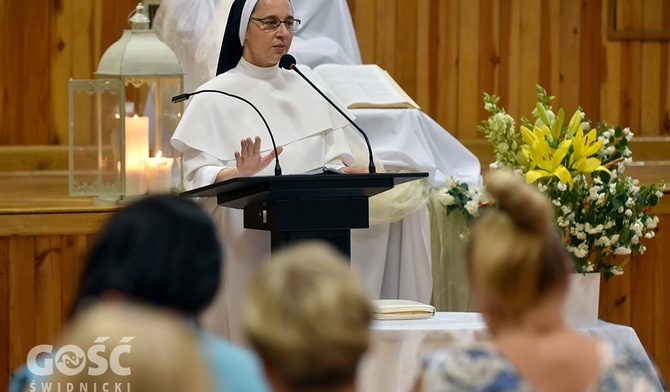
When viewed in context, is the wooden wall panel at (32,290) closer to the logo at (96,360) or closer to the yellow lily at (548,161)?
the yellow lily at (548,161)

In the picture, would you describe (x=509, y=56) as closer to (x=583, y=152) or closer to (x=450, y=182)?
(x=450, y=182)

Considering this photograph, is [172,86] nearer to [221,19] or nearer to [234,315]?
[221,19]

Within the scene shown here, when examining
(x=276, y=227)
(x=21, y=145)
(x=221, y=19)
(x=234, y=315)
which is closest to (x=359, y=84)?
(x=221, y=19)

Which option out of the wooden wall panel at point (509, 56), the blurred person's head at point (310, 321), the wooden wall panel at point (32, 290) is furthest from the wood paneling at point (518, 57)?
the blurred person's head at point (310, 321)

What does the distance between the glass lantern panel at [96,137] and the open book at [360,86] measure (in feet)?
2.74

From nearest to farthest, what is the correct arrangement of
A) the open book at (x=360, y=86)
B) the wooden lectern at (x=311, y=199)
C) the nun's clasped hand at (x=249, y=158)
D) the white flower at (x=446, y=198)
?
the wooden lectern at (x=311, y=199) → the nun's clasped hand at (x=249, y=158) → the white flower at (x=446, y=198) → the open book at (x=360, y=86)

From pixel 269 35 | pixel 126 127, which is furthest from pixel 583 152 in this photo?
pixel 126 127

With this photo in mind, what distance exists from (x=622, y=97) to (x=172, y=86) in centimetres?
327

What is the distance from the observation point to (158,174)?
5047 millimetres

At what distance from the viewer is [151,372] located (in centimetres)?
128

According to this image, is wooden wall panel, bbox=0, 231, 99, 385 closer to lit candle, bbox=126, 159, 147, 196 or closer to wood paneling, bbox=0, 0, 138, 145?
lit candle, bbox=126, 159, 147, 196

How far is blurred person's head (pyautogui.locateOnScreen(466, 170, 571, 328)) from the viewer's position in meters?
1.89

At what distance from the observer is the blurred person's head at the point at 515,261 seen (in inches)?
74.4

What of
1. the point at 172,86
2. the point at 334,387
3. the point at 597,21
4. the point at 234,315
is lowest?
the point at 234,315
